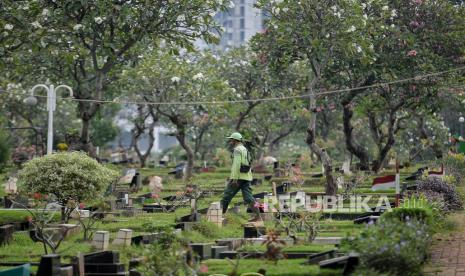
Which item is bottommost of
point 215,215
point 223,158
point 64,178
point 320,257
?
point 320,257

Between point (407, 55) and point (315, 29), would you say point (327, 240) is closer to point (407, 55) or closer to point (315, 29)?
point (315, 29)

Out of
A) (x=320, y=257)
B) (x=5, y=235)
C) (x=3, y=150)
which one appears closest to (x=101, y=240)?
(x=5, y=235)

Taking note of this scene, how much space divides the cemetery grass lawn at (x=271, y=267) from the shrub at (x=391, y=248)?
585 millimetres

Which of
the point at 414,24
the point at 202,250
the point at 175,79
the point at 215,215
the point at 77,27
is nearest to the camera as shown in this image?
the point at 202,250

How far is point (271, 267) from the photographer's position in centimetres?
1499

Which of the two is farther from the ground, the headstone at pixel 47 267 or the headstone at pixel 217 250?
the headstone at pixel 217 250

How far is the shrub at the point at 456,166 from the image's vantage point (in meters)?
31.4

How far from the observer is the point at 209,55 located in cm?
4634

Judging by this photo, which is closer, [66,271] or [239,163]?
[66,271]

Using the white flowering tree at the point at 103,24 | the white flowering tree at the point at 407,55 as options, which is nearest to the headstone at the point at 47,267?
the white flowering tree at the point at 103,24

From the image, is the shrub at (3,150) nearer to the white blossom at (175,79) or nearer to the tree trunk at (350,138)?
the white blossom at (175,79)

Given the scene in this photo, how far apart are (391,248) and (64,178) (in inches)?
352

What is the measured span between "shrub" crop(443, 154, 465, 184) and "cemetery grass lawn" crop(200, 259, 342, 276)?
52.8ft

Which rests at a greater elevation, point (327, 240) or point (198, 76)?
point (198, 76)
